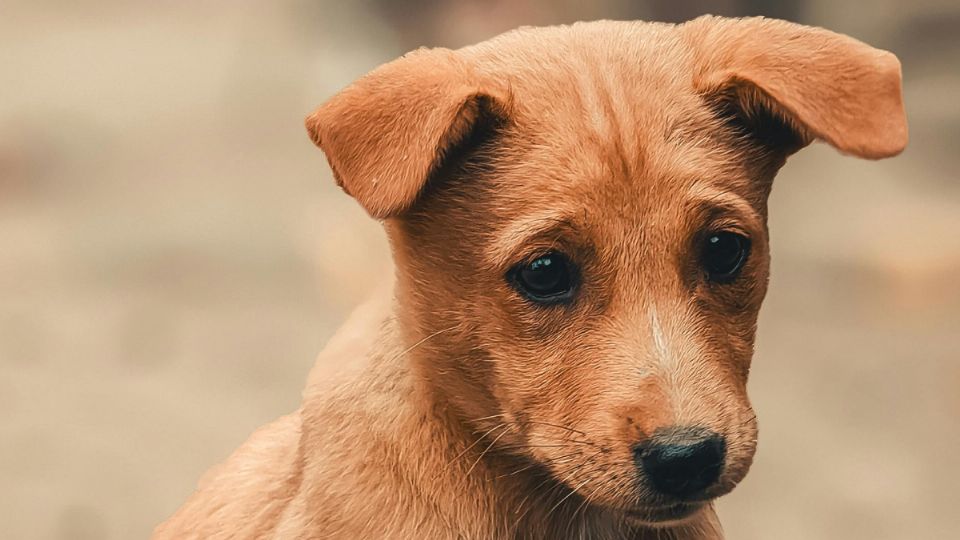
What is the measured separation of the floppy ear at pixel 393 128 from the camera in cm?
290

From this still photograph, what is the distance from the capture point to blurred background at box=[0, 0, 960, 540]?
670 cm

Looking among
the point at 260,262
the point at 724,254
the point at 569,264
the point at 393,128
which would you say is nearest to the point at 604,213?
the point at 569,264

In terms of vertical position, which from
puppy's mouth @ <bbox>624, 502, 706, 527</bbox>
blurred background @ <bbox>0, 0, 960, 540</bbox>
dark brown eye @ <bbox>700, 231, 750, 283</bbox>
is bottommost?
blurred background @ <bbox>0, 0, 960, 540</bbox>

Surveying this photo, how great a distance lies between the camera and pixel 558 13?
9.16m

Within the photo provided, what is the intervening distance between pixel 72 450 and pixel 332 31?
4.90 metres

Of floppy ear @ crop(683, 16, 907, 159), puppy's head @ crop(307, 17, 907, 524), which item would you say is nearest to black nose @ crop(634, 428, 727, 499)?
puppy's head @ crop(307, 17, 907, 524)

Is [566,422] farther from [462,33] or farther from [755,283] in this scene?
[462,33]

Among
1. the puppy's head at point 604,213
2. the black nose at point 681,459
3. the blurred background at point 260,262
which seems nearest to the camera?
the black nose at point 681,459

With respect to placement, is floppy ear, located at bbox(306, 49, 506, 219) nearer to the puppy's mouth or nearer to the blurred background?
the puppy's mouth

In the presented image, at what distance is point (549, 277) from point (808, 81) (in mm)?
748

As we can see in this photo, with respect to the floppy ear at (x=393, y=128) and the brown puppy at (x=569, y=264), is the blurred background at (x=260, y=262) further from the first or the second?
the floppy ear at (x=393, y=128)

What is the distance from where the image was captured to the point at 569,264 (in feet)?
9.95

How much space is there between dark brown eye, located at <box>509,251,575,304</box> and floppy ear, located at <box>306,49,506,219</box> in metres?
0.32

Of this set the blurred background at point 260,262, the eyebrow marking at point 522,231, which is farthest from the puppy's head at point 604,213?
the blurred background at point 260,262
